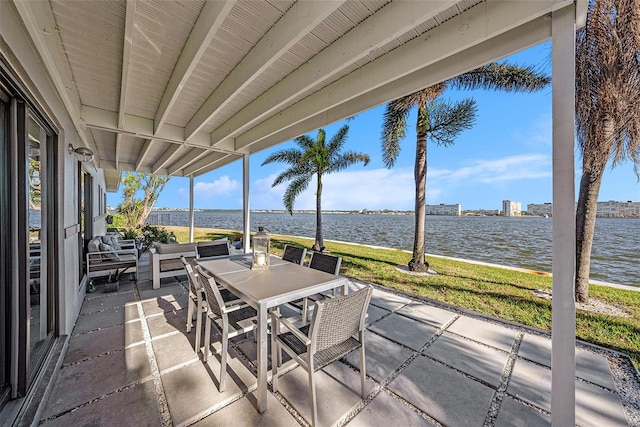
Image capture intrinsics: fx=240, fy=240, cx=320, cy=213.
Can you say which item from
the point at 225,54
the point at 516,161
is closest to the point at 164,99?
the point at 225,54

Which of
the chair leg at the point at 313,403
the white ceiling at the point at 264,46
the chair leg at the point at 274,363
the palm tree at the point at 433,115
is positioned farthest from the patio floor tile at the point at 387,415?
the palm tree at the point at 433,115

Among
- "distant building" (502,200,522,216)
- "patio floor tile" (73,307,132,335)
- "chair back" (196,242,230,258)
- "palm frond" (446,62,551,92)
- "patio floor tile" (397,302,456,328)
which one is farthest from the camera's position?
"distant building" (502,200,522,216)

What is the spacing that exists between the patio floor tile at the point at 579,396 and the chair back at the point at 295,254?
8.09ft

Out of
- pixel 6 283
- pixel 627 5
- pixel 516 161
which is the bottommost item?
pixel 6 283

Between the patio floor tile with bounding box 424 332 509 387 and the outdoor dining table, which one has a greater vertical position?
the outdoor dining table

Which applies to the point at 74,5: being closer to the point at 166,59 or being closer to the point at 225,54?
the point at 166,59

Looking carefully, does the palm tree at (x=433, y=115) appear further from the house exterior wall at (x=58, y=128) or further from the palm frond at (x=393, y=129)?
the house exterior wall at (x=58, y=128)

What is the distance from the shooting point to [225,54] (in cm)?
261

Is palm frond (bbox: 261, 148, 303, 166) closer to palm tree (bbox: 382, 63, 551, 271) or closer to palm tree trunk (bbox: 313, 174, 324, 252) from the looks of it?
palm tree trunk (bbox: 313, 174, 324, 252)

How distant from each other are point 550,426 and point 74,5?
15.6 feet

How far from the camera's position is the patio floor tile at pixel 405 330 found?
272 centimetres

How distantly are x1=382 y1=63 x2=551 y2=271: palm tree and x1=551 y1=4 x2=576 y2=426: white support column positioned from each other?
12.3 feet

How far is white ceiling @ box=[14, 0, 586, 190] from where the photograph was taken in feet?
6.18

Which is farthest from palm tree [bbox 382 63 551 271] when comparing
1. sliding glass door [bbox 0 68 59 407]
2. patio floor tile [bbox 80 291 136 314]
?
patio floor tile [bbox 80 291 136 314]
